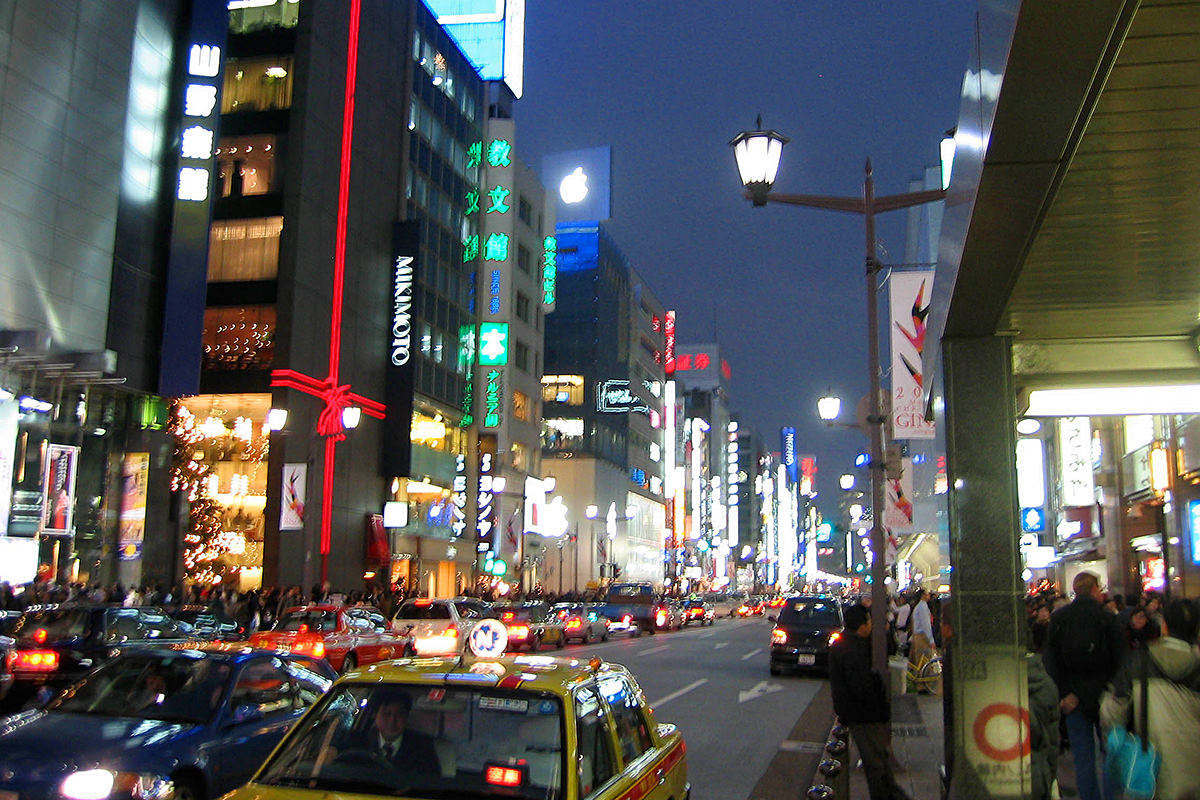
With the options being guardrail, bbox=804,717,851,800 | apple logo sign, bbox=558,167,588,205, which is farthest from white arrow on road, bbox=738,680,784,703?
apple logo sign, bbox=558,167,588,205

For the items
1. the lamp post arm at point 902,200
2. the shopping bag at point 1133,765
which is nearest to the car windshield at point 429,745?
the shopping bag at point 1133,765

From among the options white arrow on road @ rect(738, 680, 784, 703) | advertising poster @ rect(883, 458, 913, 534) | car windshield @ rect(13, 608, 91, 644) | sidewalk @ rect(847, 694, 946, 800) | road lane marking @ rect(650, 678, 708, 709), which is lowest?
white arrow on road @ rect(738, 680, 784, 703)

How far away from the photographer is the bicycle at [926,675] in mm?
20641

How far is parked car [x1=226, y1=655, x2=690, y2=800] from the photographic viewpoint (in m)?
5.11

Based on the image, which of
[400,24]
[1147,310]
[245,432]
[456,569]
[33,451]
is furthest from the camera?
[456,569]

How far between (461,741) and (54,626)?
13004 millimetres

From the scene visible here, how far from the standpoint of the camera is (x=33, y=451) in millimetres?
30203

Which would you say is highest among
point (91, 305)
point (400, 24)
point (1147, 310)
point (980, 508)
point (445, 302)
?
point (400, 24)

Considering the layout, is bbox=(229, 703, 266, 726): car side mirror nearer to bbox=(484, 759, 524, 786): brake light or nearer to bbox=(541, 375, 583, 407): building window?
bbox=(484, 759, 524, 786): brake light

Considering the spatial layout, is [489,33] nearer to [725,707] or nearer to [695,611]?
[695,611]

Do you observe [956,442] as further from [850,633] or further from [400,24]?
[400,24]

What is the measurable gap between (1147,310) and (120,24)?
32429 mm

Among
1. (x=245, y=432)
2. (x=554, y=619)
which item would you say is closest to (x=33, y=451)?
(x=245, y=432)

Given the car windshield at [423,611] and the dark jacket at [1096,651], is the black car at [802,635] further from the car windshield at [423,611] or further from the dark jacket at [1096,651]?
the dark jacket at [1096,651]
